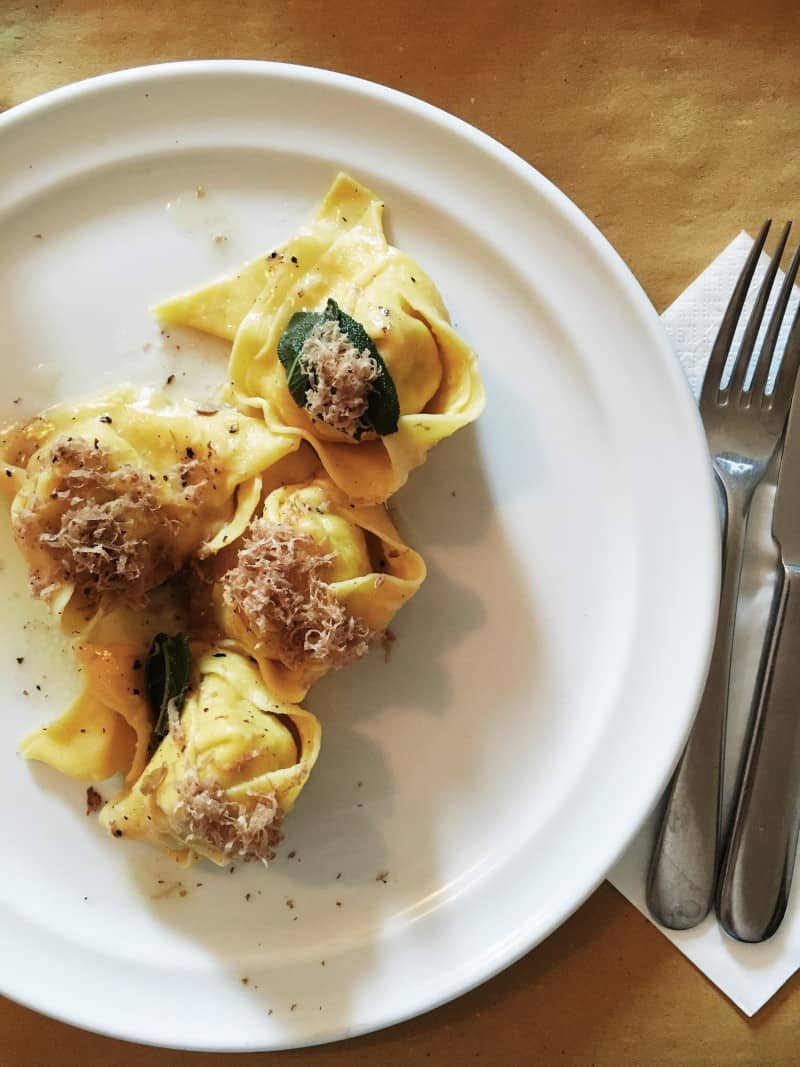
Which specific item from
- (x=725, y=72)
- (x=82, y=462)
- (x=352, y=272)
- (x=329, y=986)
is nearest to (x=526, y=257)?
(x=352, y=272)

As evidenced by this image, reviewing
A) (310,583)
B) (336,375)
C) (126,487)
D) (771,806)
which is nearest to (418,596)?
(310,583)

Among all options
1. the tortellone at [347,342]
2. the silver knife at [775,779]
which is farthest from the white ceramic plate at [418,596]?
the silver knife at [775,779]

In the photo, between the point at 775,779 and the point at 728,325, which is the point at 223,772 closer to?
the point at 775,779

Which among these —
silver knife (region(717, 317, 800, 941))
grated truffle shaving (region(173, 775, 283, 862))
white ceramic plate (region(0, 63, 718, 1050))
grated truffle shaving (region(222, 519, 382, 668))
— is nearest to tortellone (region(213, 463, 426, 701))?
grated truffle shaving (region(222, 519, 382, 668))

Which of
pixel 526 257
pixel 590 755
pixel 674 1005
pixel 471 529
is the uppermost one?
pixel 526 257

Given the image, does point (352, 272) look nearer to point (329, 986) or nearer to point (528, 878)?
point (528, 878)

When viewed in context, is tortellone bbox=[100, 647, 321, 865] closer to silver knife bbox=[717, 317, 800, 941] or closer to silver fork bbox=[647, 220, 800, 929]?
silver fork bbox=[647, 220, 800, 929]
